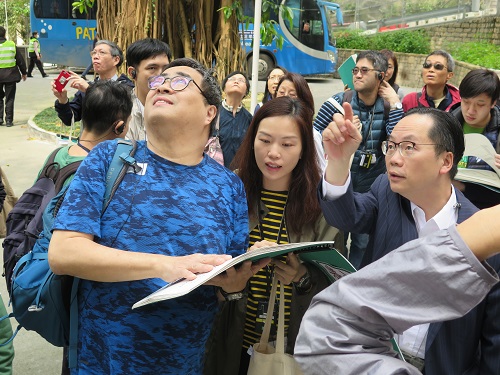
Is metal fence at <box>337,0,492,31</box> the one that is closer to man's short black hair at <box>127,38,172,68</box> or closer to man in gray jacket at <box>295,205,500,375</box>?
man's short black hair at <box>127,38,172,68</box>

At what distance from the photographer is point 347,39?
78.8ft

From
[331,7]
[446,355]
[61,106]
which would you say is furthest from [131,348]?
[331,7]

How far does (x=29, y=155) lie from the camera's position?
8961mm

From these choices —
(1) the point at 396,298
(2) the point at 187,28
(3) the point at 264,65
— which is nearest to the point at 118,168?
(1) the point at 396,298

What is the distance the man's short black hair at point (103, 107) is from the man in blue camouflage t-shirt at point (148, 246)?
0.76 meters

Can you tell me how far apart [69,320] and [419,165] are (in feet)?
4.37

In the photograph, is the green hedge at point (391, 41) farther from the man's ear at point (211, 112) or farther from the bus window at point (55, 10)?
the man's ear at point (211, 112)

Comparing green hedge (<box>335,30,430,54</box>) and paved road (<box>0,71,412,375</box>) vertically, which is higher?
green hedge (<box>335,30,430,54</box>)

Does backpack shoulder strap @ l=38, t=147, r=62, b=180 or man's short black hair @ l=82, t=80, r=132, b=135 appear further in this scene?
man's short black hair @ l=82, t=80, r=132, b=135

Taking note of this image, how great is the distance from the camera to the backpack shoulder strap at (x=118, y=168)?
73.5 inches

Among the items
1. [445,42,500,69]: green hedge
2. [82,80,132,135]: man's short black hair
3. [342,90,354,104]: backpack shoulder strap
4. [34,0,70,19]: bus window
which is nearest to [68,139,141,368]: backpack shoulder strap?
[82,80,132,135]: man's short black hair

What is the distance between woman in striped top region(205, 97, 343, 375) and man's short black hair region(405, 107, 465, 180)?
2.04 feet

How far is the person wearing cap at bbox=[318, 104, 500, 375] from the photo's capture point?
195 centimetres

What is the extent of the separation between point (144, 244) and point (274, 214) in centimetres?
85
